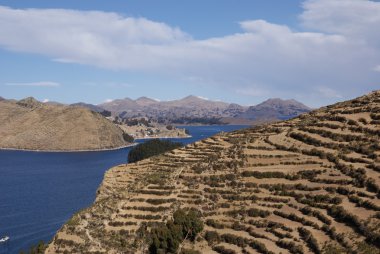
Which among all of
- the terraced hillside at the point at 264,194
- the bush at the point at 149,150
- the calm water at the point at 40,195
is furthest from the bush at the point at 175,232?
the bush at the point at 149,150

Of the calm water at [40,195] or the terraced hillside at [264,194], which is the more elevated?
the terraced hillside at [264,194]

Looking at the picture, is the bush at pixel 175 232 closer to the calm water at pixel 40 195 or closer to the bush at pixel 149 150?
the calm water at pixel 40 195

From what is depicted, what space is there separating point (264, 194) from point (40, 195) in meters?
83.1

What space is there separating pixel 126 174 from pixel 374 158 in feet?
104

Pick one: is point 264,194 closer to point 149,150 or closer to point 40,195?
point 40,195

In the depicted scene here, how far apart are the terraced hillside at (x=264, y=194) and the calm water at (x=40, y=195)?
29.8 meters

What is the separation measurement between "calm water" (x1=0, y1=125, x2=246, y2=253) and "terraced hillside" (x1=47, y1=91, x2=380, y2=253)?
97.6 ft

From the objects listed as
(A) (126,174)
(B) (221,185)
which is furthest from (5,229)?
(B) (221,185)

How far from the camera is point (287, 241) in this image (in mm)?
36438

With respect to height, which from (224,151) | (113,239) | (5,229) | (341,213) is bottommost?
(5,229)

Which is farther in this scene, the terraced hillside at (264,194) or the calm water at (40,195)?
the calm water at (40,195)

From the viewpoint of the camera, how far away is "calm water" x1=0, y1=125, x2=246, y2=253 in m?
82.6

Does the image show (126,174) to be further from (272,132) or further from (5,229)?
(5,229)

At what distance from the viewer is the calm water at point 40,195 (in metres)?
82.6
